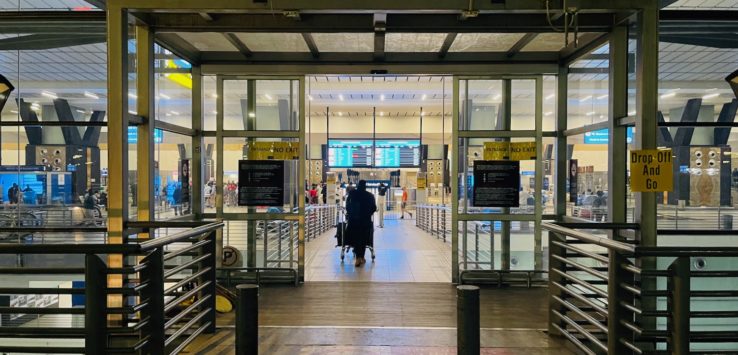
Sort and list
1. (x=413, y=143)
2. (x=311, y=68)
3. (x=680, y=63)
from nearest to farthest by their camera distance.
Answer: (x=680, y=63), (x=311, y=68), (x=413, y=143)

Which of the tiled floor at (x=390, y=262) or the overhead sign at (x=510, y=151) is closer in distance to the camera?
the overhead sign at (x=510, y=151)

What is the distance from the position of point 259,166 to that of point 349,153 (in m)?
9.02

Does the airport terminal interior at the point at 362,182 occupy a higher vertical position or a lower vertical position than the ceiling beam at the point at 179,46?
lower

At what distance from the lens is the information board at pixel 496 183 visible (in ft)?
19.0

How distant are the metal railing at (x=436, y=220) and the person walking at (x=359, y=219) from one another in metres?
2.65

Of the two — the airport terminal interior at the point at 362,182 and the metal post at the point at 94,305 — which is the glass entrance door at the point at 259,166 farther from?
the metal post at the point at 94,305

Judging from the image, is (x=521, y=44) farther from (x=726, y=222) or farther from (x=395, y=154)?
(x=395, y=154)

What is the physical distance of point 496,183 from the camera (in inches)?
229

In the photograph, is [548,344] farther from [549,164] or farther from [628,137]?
[549,164]

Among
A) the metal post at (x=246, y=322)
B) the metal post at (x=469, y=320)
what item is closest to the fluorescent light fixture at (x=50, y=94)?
the metal post at (x=246, y=322)

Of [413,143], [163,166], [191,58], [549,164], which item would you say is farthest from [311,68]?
[413,143]

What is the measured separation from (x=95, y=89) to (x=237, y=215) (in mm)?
2148

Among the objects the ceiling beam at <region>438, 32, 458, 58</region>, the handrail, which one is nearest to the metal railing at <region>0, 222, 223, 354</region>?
the handrail

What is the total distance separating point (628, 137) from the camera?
4.17 m
